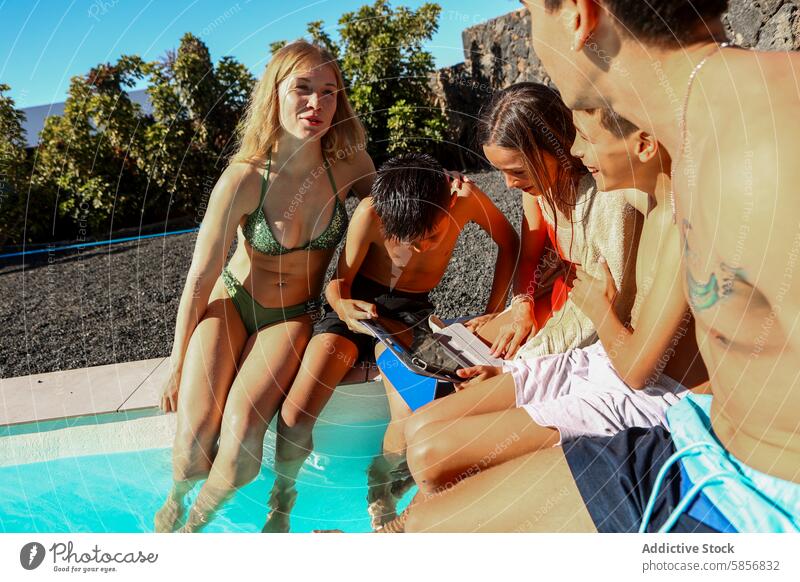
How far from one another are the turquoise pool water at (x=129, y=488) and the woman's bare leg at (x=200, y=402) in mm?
340

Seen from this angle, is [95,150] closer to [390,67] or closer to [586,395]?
[390,67]

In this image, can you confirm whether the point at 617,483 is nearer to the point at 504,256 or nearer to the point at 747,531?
the point at 747,531

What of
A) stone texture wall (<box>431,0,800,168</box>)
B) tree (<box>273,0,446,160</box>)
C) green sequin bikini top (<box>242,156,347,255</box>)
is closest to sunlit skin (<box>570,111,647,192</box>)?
tree (<box>273,0,446,160</box>)

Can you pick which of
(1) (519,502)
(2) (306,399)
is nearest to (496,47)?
(2) (306,399)

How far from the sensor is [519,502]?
1.32m

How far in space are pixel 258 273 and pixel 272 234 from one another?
0.55 feet

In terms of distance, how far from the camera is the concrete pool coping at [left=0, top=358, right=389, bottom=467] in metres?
2.63

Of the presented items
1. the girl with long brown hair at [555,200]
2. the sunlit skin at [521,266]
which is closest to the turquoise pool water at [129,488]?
the sunlit skin at [521,266]

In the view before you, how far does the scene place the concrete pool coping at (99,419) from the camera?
2627 millimetres

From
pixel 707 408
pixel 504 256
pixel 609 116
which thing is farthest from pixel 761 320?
pixel 504 256

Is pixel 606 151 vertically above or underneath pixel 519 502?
above

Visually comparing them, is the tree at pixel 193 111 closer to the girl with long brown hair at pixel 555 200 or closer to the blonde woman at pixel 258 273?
the blonde woman at pixel 258 273

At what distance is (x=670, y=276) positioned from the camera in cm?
140
